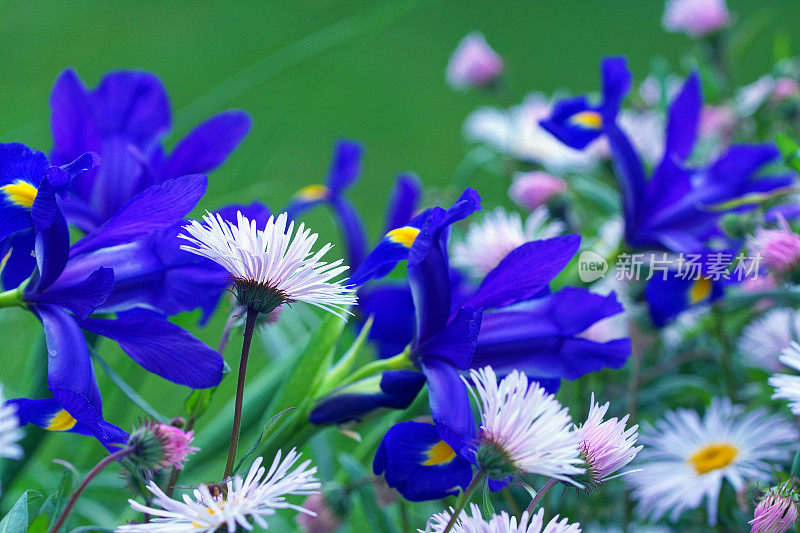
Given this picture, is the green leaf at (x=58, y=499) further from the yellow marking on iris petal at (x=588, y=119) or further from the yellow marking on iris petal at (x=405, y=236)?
the yellow marking on iris petal at (x=588, y=119)

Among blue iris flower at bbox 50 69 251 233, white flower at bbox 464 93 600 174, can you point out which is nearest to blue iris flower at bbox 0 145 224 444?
blue iris flower at bbox 50 69 251 233

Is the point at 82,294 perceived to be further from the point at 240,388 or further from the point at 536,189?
the point at 536,189

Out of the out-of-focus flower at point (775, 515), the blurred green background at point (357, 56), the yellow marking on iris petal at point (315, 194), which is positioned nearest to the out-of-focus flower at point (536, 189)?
the yellow marking on iris petal at point (315, 194)

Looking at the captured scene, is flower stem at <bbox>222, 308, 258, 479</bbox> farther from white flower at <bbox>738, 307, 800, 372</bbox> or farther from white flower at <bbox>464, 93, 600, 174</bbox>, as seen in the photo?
white flower at <bbox>464, 93, 600, 174</bbox>

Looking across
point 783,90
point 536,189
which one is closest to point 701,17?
point 783,90

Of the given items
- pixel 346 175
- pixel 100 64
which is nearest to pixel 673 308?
pixel 346 175

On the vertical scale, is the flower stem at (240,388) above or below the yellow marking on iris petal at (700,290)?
above

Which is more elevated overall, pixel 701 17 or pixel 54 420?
pixel 701 17
